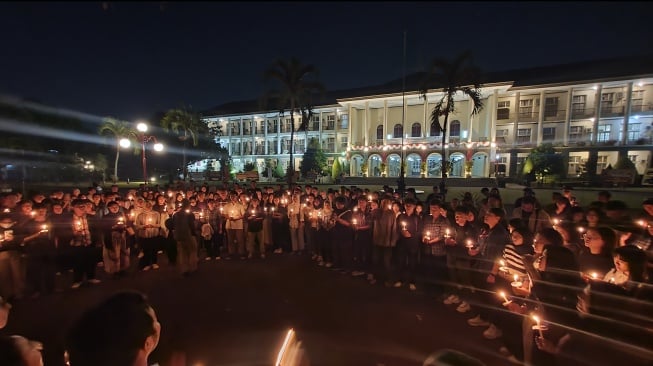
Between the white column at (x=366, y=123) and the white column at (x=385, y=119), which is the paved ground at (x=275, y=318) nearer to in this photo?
the white column at (x=385, y=119)

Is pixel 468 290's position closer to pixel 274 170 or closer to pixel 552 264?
pixel 552 264

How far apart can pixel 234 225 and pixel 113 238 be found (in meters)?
2.82

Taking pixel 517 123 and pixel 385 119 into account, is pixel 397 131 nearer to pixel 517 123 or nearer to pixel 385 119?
pixel 385 119

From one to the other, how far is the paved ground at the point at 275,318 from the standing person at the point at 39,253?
0.38 m

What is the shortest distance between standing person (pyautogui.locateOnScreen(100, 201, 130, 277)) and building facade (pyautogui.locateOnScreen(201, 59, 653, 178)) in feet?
82.4

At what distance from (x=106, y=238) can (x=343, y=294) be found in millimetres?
5433

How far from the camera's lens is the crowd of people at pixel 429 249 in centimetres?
355

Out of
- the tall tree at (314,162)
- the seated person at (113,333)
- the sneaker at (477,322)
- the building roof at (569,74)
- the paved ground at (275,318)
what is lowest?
the paved ground at (275,318)

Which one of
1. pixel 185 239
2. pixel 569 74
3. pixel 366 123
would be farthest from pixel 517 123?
pixel 185 239

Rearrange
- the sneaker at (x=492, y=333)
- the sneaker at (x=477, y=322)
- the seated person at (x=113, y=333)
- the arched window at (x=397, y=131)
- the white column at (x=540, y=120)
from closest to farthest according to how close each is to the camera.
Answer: the seated person at (x=113, y=333)
the sneaker at (x=492, y=333)
the sneaker at (x=477, y=322)
the white column at (x=540, y=120)
the arched window at (x=397, y=131)

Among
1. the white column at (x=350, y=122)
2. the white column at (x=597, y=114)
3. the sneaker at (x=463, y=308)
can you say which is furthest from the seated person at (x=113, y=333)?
the white column at (x=597, y=114)

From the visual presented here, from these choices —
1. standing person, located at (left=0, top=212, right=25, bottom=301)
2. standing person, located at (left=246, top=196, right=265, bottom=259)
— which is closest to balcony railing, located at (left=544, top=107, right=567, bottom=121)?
standing person, located at (left=246, top=196, right=265, bottom=259)

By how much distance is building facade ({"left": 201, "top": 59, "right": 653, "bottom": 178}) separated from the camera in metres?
33.0

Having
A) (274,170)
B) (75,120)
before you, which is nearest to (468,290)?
(75,120)
